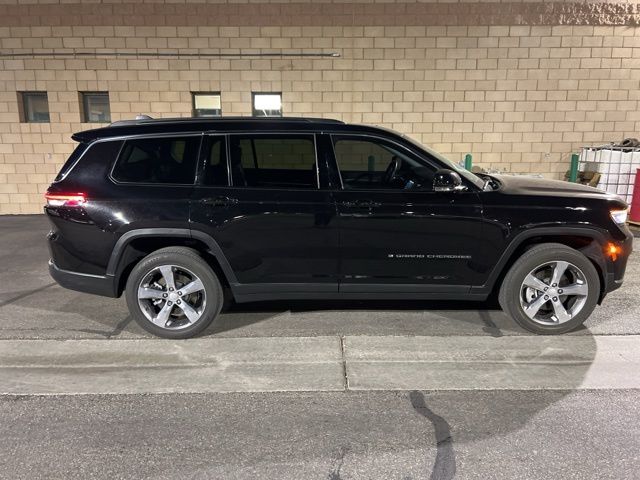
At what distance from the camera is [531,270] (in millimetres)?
4219

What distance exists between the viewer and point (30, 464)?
2678mm

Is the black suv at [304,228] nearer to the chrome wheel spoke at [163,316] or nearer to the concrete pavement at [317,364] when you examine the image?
the chrome wheel spoke at [163,316]

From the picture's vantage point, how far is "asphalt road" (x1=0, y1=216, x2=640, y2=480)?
2688 mm

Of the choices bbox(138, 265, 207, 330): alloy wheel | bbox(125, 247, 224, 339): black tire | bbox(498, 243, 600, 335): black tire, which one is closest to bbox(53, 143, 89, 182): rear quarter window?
bbox(125, 247, 224, 339): black tire

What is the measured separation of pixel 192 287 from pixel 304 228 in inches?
44.0

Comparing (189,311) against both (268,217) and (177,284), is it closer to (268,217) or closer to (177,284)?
(177,284)

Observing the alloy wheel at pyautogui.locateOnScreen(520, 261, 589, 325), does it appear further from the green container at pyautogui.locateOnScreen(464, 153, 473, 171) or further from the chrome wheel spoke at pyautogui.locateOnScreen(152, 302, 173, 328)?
the green container at pyautogui.locateOnScreen(464, 153, 473, 171)

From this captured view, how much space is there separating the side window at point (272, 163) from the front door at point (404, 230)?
11.1 inches

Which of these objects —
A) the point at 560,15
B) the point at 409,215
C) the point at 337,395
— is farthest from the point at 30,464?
the point at 560,15

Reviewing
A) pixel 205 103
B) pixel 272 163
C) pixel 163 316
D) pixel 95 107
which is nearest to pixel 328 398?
pixel 163 316

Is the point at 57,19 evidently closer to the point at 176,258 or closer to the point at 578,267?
the point at 176,258

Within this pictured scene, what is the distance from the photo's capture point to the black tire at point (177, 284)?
4.19 meters

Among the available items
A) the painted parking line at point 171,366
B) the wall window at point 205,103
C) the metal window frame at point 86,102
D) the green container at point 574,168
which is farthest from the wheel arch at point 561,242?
the metal window frame at point 86,102

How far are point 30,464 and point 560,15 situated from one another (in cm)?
1092
